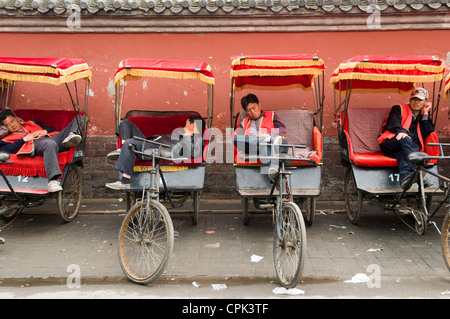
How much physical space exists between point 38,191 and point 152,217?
201 cm

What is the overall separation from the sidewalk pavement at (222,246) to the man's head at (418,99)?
4.81 ft

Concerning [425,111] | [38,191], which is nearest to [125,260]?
[38,191]

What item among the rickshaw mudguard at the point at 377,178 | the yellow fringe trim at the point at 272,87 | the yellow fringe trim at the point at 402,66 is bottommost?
the rickshaw mudguard at the point at 377,178

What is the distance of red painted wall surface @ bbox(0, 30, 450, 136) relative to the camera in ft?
22.6

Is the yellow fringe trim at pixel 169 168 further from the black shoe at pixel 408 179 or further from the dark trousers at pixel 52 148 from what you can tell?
the black shoe at pixel 408 179

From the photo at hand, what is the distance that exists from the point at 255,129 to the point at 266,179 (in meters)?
0.71

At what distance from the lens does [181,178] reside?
5266 mm

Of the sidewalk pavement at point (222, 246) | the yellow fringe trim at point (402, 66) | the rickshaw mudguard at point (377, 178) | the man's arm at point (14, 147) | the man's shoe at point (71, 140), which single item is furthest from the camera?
the man's arm at point (14, 147)

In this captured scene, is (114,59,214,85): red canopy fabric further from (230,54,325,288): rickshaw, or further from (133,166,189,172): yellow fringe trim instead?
(133,166,189,172): yellow fringe trim

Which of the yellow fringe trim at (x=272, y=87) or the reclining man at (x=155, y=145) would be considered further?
the yellow fringe trim at (x=272, y=87)

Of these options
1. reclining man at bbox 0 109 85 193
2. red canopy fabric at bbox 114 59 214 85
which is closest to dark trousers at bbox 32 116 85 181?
reclining man at bbox 0 109 85 193

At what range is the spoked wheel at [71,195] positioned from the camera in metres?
5.75

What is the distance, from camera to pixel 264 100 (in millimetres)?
6949

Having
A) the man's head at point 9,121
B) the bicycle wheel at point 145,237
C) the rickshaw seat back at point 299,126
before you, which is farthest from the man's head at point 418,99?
the man's head at point 9,121
